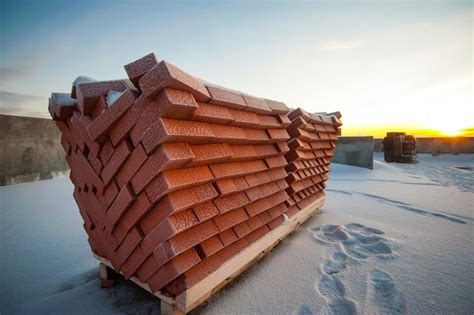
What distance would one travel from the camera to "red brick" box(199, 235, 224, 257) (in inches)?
64.4

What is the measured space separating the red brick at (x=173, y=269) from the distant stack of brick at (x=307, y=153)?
5.63 ft

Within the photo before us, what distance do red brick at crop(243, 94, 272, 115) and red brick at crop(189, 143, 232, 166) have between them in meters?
0.46

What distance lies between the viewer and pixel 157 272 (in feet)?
4.95

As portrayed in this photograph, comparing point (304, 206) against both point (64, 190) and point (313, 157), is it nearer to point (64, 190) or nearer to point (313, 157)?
point (313, 157)

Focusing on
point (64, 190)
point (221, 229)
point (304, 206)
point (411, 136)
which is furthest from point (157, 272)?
point (411, 136)

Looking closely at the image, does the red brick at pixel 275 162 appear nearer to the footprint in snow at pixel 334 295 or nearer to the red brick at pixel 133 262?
the footprint in snow at pixel 334 295

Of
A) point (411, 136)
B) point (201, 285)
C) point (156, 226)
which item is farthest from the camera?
point (411, 136)

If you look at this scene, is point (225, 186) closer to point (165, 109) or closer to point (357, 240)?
point (165, 109)

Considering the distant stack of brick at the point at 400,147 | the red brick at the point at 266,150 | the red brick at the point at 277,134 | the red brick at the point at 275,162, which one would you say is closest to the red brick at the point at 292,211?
the red brick at the point at 275,162

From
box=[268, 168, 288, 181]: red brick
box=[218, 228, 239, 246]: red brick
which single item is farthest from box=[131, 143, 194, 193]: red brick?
box=[268, 168, 288, 181]: red brick

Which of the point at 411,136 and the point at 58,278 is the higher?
the point at 411,136

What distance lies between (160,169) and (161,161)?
44 mm

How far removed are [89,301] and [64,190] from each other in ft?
14.9

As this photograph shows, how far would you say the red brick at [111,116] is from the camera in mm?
1349
